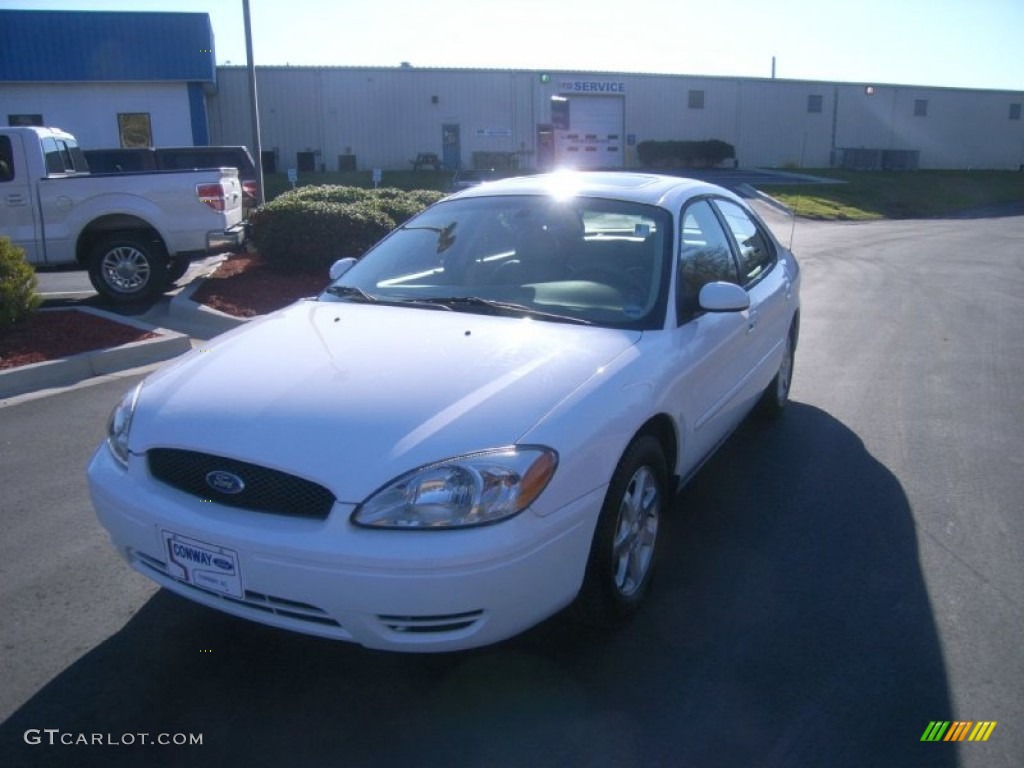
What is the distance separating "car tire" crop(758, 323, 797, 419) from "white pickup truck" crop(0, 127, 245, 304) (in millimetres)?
6880

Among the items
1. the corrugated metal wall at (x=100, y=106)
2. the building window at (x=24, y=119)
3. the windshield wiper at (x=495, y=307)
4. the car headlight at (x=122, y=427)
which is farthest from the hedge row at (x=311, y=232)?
the building window at (x=24, y=119)

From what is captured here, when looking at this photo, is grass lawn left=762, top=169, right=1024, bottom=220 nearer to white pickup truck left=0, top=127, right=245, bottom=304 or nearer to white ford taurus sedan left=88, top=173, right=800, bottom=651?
white pickup truck left=0, top=127, right=245, bottom=304

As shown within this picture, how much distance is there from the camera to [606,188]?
184 inches

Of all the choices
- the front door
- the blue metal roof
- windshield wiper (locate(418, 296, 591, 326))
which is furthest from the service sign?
windshield wiper (locate(418, 296, 591, 326))

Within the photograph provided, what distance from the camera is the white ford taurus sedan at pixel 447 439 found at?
2.75m

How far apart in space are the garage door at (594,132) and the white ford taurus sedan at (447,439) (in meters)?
40.5

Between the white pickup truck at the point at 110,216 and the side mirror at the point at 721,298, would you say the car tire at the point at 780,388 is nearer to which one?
the side mirror at the point at 721,298

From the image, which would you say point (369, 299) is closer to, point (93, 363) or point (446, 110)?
point (93, 363)

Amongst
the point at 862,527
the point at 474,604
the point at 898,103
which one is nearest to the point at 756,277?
the point at 862,527

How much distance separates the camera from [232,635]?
11.4 ft

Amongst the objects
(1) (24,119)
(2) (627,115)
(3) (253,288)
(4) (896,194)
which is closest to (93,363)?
(3) (253,288)

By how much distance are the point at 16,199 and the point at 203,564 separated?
29.0 ft

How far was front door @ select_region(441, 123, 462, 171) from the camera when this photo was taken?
41469 millimetres

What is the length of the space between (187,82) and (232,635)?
3152 centimetres
